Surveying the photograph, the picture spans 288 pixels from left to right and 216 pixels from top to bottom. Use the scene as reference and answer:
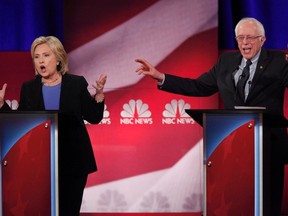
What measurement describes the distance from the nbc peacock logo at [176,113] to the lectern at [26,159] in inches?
80.4

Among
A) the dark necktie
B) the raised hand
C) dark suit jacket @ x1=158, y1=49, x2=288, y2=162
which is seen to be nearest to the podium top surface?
dark suit jacket @ x1=158, y1=49, x2=288, y2=162

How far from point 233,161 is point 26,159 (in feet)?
3.63

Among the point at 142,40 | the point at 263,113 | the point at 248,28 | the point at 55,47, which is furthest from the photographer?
the point at 142,40

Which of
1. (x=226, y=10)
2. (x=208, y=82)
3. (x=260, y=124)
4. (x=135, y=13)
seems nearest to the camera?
(x=260, y=124)

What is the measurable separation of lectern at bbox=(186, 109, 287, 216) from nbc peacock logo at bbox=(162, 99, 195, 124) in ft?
6.30

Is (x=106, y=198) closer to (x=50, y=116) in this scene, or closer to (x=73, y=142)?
(x=73, y=142)

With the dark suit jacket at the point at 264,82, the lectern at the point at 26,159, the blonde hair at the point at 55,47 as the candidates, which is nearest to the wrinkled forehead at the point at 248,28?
the dark suit jacket at the point at 264,82

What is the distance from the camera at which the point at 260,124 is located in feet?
11.5

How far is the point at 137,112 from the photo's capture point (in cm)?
549

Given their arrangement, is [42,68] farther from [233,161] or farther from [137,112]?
[137,112]

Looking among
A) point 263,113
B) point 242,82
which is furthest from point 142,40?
point 263,113

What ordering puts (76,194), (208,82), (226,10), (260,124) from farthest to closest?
(226,10) → (208,82) → (76,194) → (260,124)

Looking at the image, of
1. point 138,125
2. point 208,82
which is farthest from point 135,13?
point 208,82

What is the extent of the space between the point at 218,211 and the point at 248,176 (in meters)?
0.25
